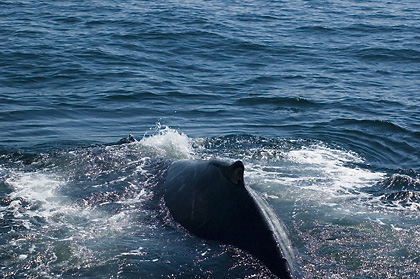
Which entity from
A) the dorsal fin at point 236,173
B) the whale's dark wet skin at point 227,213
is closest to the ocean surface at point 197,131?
the whale's dark wet skin at point 227,213

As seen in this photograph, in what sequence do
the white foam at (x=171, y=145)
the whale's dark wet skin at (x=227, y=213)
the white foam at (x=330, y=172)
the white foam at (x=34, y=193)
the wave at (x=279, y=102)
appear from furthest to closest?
1. the wave at (x=279, y=102)
2. the white foam at (x=171, y=145)
3. the white foam at (x=330, y=172)
4. the white foam at (x=34, y=193)
5. the whale's dark wet skin at (x=227, y=213)

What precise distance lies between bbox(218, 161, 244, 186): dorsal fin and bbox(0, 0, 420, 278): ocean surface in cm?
84

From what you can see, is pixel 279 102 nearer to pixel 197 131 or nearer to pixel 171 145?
pixel 197 131

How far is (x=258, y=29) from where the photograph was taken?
28078 mm

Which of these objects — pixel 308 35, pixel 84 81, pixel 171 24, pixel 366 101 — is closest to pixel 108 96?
pixel 84 81

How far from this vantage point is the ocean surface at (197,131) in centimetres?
812

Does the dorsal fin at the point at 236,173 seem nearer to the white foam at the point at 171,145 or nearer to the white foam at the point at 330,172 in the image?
the white foam at the point at 330,172

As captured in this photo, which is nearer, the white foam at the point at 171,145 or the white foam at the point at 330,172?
the white foam at the point at 330,172

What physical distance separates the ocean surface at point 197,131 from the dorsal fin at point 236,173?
2.75 ft

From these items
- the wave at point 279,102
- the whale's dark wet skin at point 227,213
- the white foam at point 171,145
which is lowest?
the wave at point 279,102

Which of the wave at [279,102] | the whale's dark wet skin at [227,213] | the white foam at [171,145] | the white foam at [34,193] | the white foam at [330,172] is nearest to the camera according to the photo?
the whale's dark wet skin at [227,213]

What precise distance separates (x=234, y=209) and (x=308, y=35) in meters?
20.9

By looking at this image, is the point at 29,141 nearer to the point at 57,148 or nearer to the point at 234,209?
the point at 57,148

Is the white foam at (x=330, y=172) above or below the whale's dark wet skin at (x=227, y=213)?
below
